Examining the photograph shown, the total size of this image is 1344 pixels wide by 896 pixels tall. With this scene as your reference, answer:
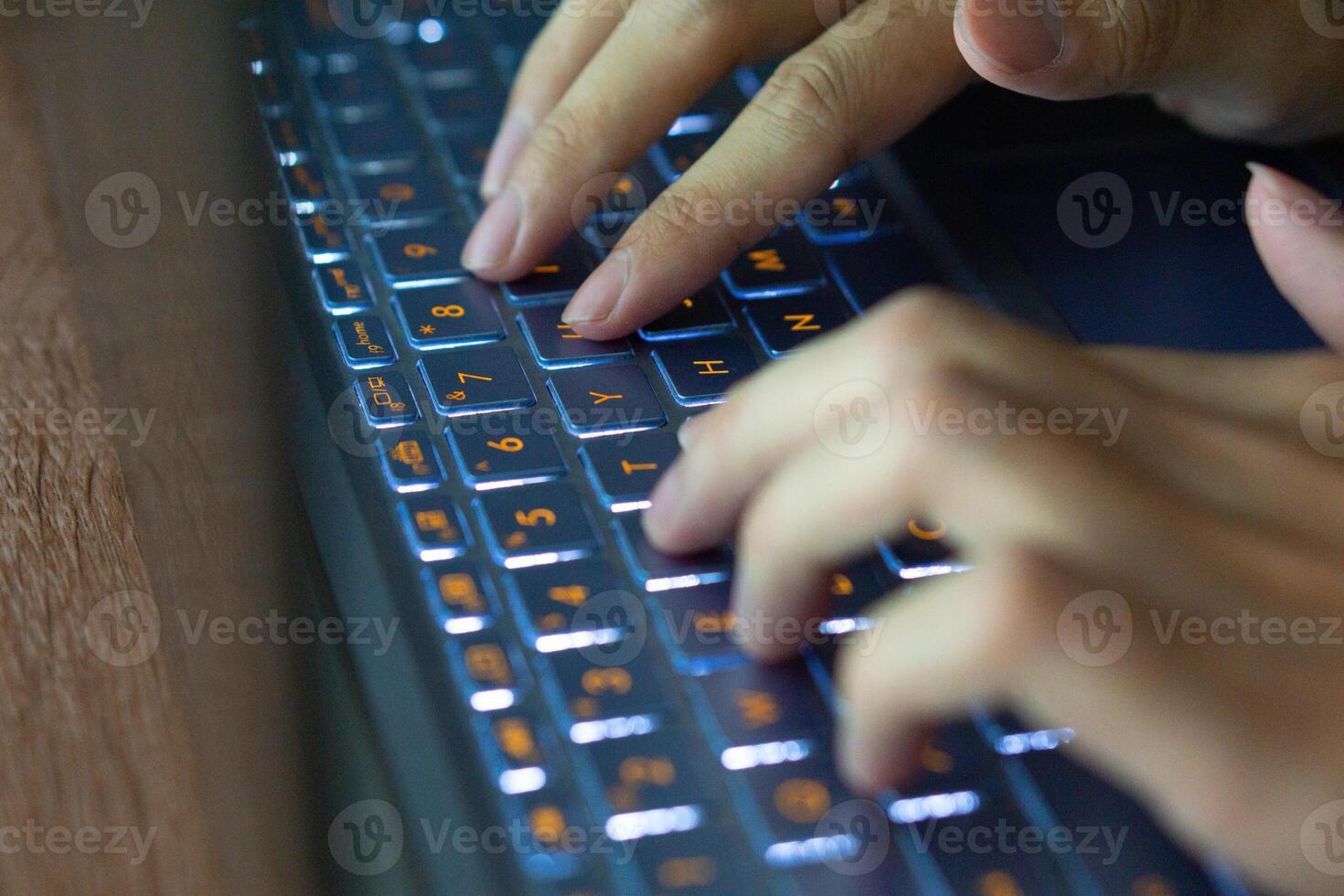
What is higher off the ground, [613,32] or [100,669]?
[613,32]

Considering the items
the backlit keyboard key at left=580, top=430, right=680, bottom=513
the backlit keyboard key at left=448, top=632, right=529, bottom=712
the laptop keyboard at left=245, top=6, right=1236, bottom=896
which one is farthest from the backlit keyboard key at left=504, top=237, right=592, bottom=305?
the backlit keyboard key at left=448, top=632, right=529, bottom=712

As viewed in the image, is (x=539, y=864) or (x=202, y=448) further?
(x=202, y=448)

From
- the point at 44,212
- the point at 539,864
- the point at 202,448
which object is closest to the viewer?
the point at 539,864

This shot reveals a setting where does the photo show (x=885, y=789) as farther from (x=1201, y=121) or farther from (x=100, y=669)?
(x=1201, y=121)

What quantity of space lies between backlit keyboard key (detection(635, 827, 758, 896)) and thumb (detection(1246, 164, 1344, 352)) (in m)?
0.36

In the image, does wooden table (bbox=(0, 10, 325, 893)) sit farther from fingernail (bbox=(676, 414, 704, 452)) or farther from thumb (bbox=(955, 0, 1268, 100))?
thumb (bbox=(955, 0, 1268, 100))

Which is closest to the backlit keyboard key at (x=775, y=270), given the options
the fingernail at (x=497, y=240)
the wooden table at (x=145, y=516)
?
the fingernail at (x=497, y=240)

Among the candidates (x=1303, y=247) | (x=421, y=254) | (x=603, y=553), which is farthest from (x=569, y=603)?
(x=1303, y=247)

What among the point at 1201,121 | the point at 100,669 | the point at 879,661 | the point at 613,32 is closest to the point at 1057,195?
the point at 1201,121

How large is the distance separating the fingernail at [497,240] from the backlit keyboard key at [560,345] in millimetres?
30

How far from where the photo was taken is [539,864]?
0.40 m

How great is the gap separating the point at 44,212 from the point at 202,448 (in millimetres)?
216

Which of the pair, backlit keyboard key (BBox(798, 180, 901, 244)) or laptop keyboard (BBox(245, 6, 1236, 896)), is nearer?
laptop keyboard (BBox(245, 6, 1236, 896))

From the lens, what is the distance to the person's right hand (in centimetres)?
62
